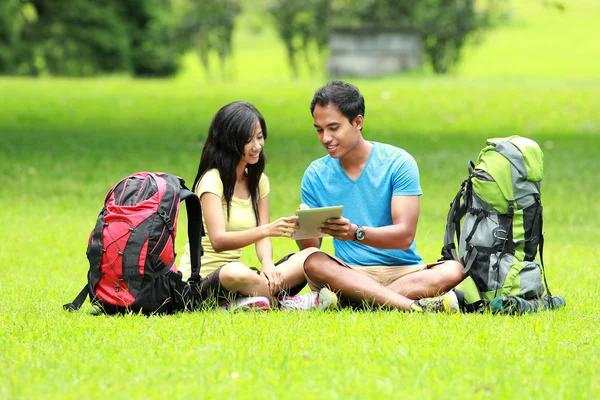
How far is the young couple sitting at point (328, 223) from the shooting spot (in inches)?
221

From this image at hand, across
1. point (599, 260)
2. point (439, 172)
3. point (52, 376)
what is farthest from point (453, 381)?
point (439, 172)

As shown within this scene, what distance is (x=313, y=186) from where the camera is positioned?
236 inches

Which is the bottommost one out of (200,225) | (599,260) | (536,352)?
(599,260)

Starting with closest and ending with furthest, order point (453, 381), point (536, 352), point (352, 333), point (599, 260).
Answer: point (453, 381) → point (536, 352) → point (352, 333) → point (599, 260)

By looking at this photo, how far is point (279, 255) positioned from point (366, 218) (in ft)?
9.17

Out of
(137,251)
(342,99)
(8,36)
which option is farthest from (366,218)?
(8,36)

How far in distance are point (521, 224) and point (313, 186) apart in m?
1.32

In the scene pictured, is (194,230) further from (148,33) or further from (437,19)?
(148,33)

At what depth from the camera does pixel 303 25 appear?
27.1 meters

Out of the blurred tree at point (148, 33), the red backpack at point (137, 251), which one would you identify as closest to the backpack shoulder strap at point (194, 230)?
the red backpack at point (137, 251)

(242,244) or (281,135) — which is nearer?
(242,244)

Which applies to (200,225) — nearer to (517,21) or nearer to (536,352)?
(536,352)

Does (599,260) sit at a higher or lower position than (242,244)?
lower

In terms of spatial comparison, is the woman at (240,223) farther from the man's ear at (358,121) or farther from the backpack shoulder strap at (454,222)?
the backpack shoulder strap at (454,222)
